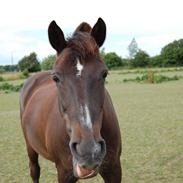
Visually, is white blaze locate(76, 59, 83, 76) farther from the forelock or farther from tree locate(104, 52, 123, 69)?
tree locate(104, 52, 123, 69)

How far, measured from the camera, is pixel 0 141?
26.3ft

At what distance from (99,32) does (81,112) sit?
0.74 metres

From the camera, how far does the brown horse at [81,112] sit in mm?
2148

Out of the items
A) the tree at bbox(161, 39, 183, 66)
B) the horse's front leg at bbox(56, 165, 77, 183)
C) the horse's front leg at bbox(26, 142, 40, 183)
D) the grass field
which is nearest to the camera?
the horse's front leg at bbox(56, 165, 77, 183)

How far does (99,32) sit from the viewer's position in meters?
2.65

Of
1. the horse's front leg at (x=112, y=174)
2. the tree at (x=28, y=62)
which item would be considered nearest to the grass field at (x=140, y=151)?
the horse's front leg at (x=112, y=174)

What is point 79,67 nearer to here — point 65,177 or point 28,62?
point 65,177

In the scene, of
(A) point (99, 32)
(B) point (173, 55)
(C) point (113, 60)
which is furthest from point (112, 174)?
(B) point (173, 55)

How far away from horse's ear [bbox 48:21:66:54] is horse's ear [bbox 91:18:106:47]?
0.79 ft

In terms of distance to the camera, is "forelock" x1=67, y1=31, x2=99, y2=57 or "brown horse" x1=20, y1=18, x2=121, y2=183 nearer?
"brown horse" x1=20, y1=18, x2=121, y2=183

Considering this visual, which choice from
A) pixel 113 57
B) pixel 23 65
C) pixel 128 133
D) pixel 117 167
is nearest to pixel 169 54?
pixel 113 57

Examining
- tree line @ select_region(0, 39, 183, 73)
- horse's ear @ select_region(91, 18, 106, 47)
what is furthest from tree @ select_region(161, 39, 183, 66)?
horse's ear @ select_region(91, 18, 106, 47)

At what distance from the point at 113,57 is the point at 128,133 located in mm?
57011

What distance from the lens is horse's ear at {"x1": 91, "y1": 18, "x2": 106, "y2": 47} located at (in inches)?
102
